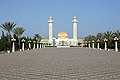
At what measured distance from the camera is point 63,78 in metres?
8.27

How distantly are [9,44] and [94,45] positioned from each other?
27169mm

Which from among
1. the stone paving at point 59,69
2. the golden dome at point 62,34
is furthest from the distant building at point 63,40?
the stone paving at point 59,69

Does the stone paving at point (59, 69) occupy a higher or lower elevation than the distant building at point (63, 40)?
lower

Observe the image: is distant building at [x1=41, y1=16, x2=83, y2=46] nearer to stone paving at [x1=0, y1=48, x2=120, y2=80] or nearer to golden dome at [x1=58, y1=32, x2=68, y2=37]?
golden dome at [x1=58, y1=32, x2=68, y2=37]

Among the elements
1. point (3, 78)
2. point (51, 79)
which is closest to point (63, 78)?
point (51, 79)

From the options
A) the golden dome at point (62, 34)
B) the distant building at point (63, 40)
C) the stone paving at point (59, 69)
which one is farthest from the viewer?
the golden dome at point (62, 34)

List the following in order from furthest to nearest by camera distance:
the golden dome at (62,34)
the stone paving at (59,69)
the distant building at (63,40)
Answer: the golden dome at (62,34) < the distant building at (63,40) < the stone paving at (59,69)

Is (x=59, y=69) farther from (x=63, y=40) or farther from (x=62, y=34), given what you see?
(x=62, y=34)

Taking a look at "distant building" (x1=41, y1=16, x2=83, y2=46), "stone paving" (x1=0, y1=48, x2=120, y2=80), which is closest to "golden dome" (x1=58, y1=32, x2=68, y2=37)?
"distant building" (x1=41, y1=16, x2=83, y2=46)

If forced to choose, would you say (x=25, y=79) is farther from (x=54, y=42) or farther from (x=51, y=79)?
(x=54, y=42)

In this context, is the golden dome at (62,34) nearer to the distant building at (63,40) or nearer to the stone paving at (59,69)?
the distant building at (63,40)

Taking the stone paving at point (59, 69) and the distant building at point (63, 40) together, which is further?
the distant building at point (63, 40)

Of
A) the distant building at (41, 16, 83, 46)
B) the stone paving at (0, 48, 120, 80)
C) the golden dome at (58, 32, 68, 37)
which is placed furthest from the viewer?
the golden dome at (58, 32, 68, 37)

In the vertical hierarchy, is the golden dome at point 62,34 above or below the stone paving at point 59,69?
above
